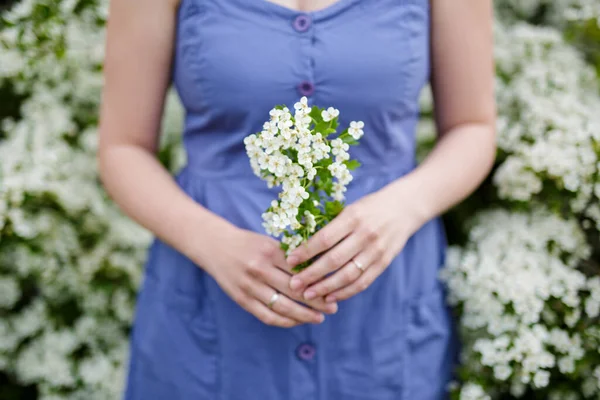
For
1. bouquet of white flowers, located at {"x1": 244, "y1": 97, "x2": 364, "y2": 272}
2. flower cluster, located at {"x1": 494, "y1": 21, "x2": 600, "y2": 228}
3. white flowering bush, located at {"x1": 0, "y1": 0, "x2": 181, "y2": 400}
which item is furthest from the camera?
white flowering bush, located at {"x1": 0, "y1": 0, "x2": 181, "y2": 400}

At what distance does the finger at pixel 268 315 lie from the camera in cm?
100

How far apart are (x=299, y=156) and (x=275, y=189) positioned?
14.9 inches

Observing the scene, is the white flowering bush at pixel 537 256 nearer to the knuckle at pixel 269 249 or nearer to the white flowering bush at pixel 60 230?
the knuckle at pixel 269 249

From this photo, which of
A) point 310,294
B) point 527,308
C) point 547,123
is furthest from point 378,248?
point 547,123

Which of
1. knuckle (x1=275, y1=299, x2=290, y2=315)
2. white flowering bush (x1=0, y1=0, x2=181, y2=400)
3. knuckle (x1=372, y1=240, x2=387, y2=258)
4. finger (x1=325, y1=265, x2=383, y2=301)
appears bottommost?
white flowering bush (x1=0, y1=0, x2=181, y2=400)

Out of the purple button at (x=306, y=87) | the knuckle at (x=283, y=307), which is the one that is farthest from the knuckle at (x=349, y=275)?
the purple button at (x=306, y=87)

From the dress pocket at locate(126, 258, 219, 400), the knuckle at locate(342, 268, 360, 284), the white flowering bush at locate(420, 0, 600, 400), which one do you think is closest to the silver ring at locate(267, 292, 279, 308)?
the knuckle at locate(342, 268, 360, 284)

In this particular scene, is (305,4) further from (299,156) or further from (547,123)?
(547,123)

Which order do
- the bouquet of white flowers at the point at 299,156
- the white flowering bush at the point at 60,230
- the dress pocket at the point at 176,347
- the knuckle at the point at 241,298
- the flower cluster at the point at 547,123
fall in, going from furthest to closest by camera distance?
the white flowering bush at the point at 60,230
the flower cluster at the point at 547,123
the dress pocket at the point at 176,347
the knuckle at the point at 241,298
the bouquet of white flowers at the point at 299,156

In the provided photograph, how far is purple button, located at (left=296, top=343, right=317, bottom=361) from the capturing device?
1127 millimetres

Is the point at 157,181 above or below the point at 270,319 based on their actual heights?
above

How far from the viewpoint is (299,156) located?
775 mm

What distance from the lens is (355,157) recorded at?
1.14 meters

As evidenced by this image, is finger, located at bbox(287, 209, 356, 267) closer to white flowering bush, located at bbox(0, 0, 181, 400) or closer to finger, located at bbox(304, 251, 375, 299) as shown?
finger, located at bbox(304, 251, 375, 299)
